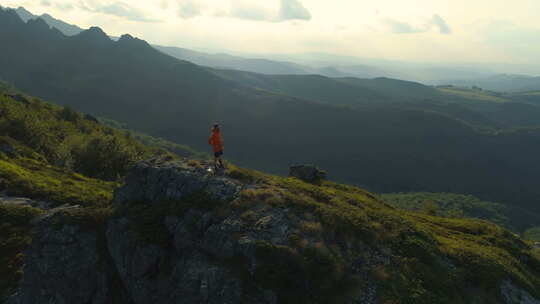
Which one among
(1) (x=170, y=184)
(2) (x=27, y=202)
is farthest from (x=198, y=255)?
(2) (x=27, y=202)

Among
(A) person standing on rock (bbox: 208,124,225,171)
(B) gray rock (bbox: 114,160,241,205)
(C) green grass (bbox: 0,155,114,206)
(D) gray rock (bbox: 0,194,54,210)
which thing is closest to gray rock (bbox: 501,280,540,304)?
(B) gray rock (bbox: 114,160,241,205)

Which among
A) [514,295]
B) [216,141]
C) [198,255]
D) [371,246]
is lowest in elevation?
[514,295]

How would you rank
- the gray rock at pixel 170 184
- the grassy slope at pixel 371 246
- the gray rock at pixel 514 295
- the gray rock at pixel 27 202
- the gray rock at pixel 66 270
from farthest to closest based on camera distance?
1. the gray rock at pixel 27 202
2. the gray rock at pixel 170 184
3. the gray rock at pixel 66 270
4. the gray rock at pixel 514 295
5. the grassy slope at pixel 371 246

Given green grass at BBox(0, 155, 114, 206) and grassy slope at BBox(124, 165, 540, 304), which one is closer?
grassy slope at BBox(124, 165, 540, 304)

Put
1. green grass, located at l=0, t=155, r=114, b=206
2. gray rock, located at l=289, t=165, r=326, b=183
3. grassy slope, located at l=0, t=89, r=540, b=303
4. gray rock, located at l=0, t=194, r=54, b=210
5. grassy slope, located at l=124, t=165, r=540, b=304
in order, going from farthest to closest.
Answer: green grass, located at l=0, t=155, r=114, b=206 < gray rock, located at l=289, t=165, r=326, b=183 < gray rock, located at l=0, t=194, r=54, b=210 < grassy slope, located at l=0, t=89, r=540, b=303 < grassy slope, located at l=124, t=165, r=540, b=304

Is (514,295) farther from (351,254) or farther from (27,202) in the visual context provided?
Result: (27,202)

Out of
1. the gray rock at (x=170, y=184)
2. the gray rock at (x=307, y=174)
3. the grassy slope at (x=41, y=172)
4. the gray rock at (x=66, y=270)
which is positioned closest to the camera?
the gray rock at (x=66, y=270)

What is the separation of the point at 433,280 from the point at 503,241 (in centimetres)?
1508

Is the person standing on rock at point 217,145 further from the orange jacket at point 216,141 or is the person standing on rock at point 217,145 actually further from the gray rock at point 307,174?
the gray rock at point 307,174

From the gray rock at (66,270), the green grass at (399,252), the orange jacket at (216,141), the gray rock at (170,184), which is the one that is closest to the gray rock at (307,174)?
the green grass at (399,252)

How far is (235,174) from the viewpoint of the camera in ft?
95.1

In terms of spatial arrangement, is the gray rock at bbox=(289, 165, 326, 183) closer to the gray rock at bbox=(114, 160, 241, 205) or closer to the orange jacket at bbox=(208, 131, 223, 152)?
the orange jacket at bbox=(208, 131, 223, 152)

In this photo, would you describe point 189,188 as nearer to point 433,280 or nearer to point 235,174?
point 235,174

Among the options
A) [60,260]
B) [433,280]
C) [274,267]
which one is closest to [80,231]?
[60,260]
